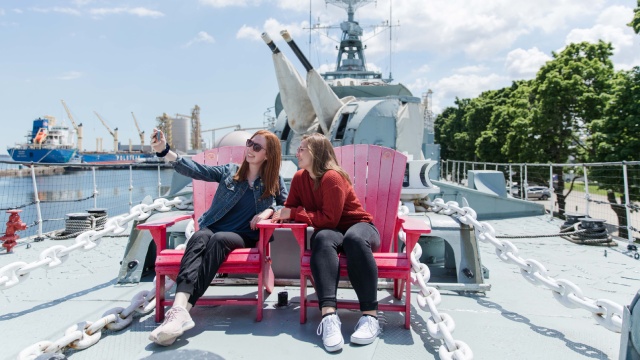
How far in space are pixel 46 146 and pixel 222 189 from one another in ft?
222

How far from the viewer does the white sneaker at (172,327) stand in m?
2.36

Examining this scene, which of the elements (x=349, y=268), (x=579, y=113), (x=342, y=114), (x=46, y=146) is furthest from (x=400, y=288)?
(x=46, y=146)

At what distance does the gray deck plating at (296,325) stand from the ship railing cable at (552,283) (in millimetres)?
211

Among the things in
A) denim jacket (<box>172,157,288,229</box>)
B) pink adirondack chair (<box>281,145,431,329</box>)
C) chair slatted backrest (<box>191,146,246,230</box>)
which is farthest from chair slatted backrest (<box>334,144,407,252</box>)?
chair slatted backrest (<box>191,146,246,230</box>)

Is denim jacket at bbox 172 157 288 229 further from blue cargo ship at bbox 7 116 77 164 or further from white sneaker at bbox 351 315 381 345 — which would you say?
blue cargo ship at bbox 7 116 77 164

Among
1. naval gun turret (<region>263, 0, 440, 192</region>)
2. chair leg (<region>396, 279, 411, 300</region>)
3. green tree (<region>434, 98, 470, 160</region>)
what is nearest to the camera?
chair leg (<region>396, 279, 411, 300</region>)

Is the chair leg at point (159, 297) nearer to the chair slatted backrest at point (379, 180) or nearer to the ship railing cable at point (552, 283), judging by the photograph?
the chair slatted backrest at point (379, 180)

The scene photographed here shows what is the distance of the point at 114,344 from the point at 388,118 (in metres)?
6.79

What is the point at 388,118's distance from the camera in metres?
8.44

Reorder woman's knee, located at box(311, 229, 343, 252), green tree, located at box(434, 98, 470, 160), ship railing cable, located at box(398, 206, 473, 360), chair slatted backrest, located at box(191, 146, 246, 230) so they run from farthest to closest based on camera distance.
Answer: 1. green tree, located at box(434, 98, 470, 160)
2. chair slatted backrest, located at box(191, 146, 246, 230)
3. woman's knee, located at box(311, 229, 343, 252)
4. ship railing cable, located at box(398, 206, 473, 360)

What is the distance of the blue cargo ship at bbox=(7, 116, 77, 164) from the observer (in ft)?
189

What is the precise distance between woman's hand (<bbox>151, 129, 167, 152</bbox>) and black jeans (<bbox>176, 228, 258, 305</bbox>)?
63 centimetres

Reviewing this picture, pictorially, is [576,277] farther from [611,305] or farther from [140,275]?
[140,275]

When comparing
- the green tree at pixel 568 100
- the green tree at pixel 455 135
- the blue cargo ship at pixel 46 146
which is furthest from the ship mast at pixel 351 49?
the blue cargo ship at pixel 46 146
